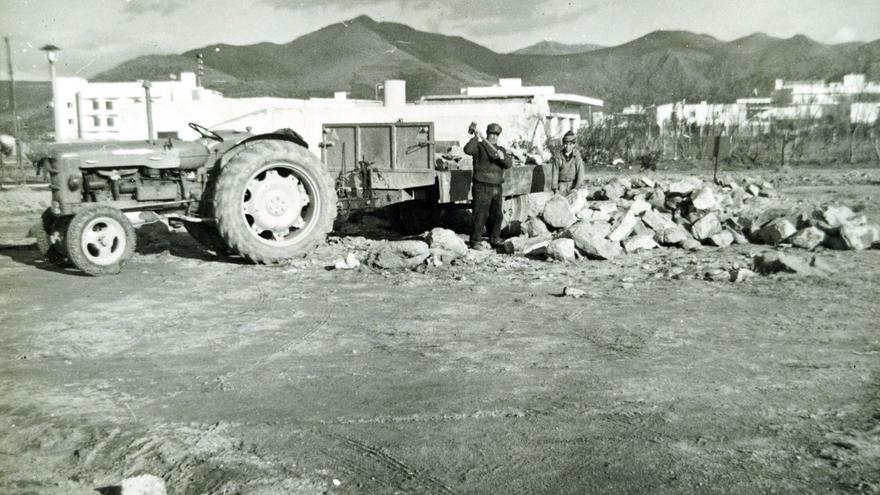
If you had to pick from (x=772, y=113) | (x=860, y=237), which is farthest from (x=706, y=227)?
(x=772, y=113)

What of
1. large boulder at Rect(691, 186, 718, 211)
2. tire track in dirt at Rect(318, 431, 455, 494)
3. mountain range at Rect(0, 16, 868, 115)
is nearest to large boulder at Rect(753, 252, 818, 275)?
large boulder at Rect(691, 186, 718, 211)

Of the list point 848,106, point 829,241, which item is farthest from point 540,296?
point 848,106

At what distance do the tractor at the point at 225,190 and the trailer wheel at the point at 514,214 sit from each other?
1.01m

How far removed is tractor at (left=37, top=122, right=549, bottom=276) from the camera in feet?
25.5

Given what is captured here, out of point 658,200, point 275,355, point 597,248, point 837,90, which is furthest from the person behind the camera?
point 837,90

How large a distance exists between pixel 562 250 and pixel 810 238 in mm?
3089

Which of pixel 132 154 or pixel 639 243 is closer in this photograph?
pixel 132 154

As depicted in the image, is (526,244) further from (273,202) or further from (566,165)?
(273,202)

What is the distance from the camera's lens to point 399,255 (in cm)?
825

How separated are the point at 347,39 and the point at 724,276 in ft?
479

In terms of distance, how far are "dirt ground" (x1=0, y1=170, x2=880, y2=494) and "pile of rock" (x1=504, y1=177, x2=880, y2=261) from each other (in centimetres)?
99

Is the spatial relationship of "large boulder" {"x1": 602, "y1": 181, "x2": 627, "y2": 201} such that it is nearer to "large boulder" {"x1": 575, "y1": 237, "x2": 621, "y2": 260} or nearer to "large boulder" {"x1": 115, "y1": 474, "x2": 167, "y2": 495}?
"large boulder" {"x1": 575, "y1": 237, "x2": 621, "y2": 260}

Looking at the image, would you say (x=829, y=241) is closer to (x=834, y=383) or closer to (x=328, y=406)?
(x=834, y=383)

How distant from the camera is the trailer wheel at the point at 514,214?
10.2 meters
